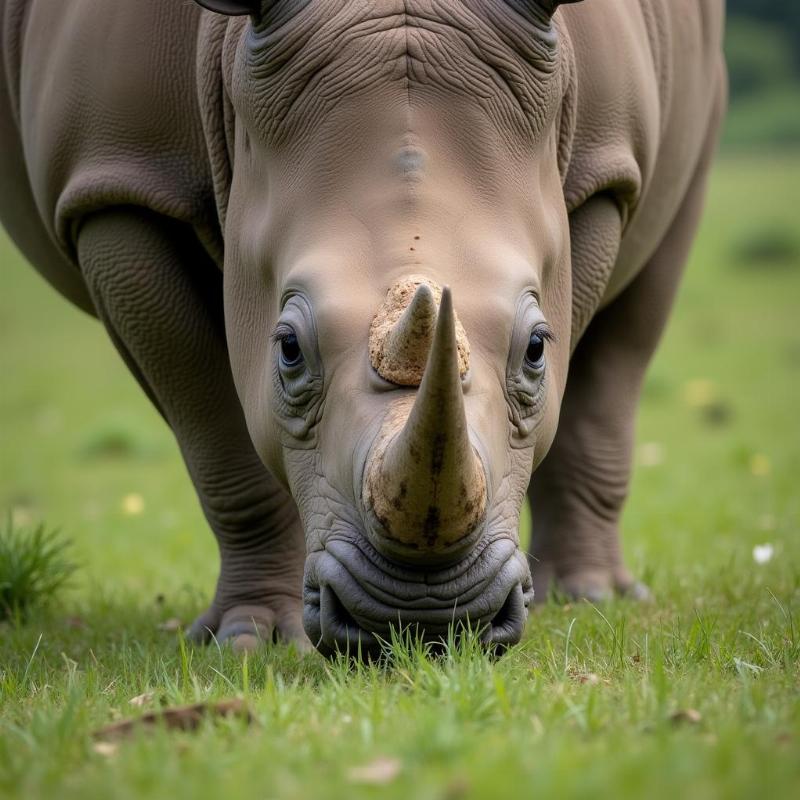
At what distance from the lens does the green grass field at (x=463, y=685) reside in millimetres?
2598

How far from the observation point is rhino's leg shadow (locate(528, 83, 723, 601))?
242 inches

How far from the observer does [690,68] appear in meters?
5.70

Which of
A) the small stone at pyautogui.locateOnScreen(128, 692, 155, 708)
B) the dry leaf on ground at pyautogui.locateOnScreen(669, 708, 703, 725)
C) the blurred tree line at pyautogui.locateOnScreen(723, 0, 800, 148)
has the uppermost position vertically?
the dry leaf on ground at pyautogui.locateOnScreen(669, 708, 703, 725)

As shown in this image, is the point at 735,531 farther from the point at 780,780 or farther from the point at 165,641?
the point at 780,780

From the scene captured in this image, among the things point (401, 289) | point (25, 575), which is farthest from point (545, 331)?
point (25, 575)

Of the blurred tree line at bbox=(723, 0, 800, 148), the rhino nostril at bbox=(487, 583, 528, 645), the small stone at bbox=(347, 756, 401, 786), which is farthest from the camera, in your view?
the blurred tree line at bbox=(723, 0, 800, 148)

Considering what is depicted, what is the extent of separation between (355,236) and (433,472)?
82 cm

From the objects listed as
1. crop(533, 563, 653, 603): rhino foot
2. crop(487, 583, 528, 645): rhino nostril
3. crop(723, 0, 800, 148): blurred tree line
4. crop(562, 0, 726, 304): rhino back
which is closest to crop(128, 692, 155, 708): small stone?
crop(487, 583, 528, 645): rhino nostril

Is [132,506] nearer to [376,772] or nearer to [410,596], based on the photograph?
[410,596]

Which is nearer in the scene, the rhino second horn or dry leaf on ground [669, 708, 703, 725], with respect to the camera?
dry leaf on ground [669, 708, 703, 725]

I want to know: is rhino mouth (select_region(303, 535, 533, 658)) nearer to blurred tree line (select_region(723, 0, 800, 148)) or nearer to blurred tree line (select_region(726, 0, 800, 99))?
blurred tree line (select_region(723, 0, 800, 148))

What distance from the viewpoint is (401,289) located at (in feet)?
11.6

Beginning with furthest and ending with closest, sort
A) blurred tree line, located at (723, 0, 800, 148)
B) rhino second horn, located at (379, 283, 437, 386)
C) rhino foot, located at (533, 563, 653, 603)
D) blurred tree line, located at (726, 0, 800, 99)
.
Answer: blurred tree line, located at (726, 0, 800, 99) → blurred tree line, located at (723, 0, 800, 148) → rhino foot, located at (533, 563, 653, 603) → rhino second horn, located at (379, 283, 437, 386)

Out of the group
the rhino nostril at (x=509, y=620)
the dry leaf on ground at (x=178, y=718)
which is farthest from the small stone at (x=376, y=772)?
the rhino nostril at (x=509, y=620)
